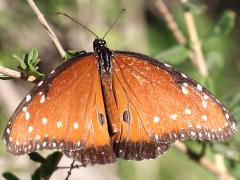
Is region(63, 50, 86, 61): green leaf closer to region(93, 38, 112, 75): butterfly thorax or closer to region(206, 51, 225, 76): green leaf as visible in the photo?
region(93, 38, 112, 75): butterfly thorax

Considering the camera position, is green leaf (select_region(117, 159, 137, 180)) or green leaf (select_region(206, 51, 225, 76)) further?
green leaf (select_region(117, 159, 137, 180))

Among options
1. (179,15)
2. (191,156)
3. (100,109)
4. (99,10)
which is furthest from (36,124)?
(179,15)

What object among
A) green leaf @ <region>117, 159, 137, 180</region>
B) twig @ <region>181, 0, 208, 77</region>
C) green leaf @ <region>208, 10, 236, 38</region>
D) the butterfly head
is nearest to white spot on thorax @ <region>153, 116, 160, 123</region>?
the butterfly head

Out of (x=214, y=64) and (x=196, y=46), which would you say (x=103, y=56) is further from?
(x=214, y=64)

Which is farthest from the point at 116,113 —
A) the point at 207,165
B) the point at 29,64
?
the point at 207,165

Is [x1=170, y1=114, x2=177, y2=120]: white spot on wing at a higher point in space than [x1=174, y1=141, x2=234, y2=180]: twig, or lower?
higher

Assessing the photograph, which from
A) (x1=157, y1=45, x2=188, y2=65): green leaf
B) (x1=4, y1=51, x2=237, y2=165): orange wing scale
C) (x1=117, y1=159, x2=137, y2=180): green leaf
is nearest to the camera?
(x1=4, y1=51, x2=237, y2=165): orange wing scale
